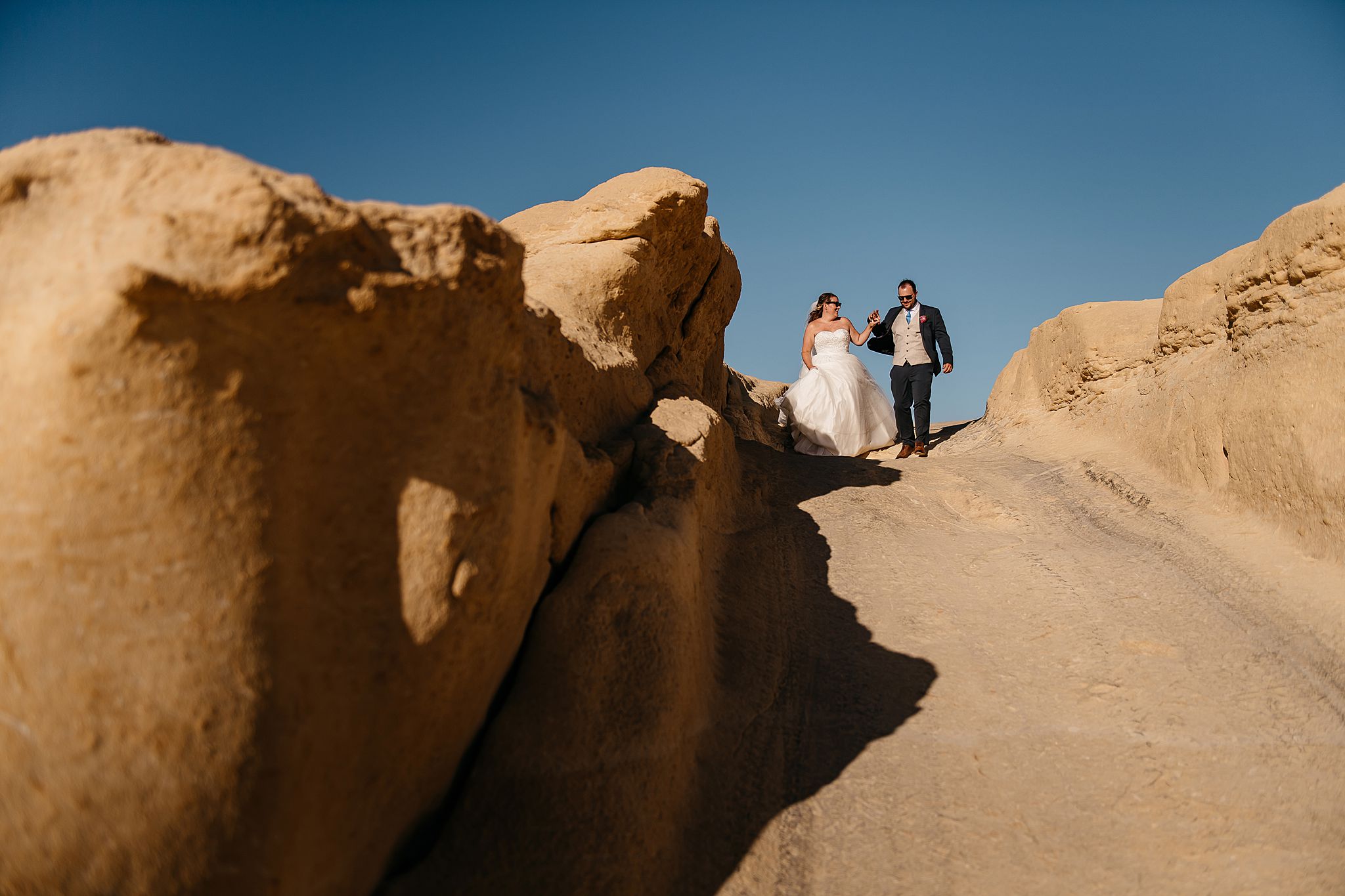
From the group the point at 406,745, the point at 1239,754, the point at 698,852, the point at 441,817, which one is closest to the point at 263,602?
the point at 406,745

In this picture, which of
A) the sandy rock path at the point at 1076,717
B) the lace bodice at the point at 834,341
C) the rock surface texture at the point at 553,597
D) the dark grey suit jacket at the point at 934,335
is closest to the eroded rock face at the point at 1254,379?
the rock surface texture at the point at 553,597

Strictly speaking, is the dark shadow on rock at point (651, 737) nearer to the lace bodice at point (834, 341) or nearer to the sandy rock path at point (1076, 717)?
the sandy rock path at point (1076, 717)

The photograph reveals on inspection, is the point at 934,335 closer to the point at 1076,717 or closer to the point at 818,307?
the point at 818,307

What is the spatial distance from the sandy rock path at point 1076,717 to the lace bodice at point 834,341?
379 centimetres

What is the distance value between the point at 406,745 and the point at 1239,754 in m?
2.96

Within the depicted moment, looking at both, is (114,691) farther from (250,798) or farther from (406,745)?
(406,745)

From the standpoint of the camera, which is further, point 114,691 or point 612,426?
point 612,426

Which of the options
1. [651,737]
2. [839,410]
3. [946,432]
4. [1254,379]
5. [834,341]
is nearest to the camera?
[651,737]

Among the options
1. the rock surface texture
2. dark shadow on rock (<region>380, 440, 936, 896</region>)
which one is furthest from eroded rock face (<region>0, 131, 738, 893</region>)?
dark shadow on rock (<region>380, 440, 936, 896</region>)

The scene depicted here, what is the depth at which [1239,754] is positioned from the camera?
3170 millimetres

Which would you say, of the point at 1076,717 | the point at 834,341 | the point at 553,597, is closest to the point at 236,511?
the point at 553,597

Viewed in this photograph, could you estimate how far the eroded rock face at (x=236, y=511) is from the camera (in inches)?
73.7

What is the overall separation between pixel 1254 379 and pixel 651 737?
12.8 feet

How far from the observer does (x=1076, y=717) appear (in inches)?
134
